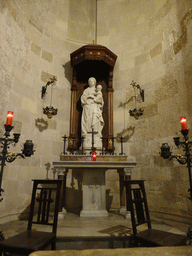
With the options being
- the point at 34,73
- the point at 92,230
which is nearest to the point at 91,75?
the point at 34,73

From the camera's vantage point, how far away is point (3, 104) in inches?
166

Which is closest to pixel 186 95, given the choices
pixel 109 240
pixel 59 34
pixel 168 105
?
pixel 168 105

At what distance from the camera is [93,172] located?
4.47 meters

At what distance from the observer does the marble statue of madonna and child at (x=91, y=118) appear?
205 inches

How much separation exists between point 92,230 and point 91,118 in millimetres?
2866

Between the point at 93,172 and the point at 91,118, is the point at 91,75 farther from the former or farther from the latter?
the point at 93,172

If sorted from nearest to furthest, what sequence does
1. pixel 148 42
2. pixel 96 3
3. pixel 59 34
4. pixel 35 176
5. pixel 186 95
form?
pixel 186 95 → pixel 35 176 → pixel 148 42 → pixel 59 34 → pixel 96 3

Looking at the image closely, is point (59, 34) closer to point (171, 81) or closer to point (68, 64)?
point (68, 64)

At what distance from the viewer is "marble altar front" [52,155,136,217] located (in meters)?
4.08

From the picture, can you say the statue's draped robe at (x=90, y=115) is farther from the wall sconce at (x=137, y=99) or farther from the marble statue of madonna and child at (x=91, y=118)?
the wall sconce at (x=137, y=99)

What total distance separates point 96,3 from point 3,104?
564 centimetres

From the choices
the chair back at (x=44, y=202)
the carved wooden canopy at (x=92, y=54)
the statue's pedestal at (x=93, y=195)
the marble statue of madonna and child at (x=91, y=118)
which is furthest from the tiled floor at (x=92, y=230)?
the carved wooden canopy at (x=92, y=54)

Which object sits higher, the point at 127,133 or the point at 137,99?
the point at 137,99

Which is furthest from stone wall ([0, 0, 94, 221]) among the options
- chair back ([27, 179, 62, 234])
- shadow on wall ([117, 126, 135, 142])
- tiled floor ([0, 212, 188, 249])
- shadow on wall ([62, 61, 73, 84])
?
chair back ([27, 179, 62, 234])
